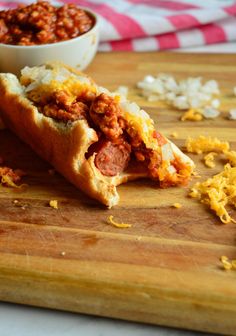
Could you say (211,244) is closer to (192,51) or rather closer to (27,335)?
(27,335)

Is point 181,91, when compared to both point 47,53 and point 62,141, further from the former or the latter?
point 62,141

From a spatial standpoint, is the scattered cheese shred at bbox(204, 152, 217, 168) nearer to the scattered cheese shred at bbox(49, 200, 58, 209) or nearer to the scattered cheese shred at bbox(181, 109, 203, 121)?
the scattered cheese shred at bbox(181, 109, 203, 121)

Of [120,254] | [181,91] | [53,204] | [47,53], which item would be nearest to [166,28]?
[181,91]

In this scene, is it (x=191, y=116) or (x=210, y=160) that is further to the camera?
(x=191, y=116)

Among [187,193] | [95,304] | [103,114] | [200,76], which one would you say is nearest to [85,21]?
[200,76]

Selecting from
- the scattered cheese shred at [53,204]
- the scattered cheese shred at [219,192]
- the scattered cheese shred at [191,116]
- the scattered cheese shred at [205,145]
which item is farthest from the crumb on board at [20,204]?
the scattered cheese shred at [191,116]

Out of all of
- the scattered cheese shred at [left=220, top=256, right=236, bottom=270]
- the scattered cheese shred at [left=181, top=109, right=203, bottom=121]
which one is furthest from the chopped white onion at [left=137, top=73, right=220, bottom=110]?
the scattered cheese shred at [left=220, top=256, right=236, bottom=270]
